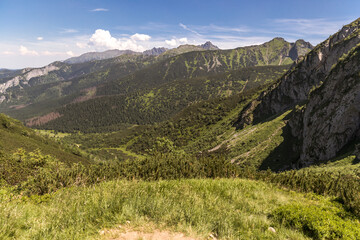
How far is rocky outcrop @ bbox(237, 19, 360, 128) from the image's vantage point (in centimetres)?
8681

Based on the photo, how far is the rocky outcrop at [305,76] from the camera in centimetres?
8681

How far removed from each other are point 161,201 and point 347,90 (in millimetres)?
56481

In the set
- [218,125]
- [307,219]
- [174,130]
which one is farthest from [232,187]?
[174,130]

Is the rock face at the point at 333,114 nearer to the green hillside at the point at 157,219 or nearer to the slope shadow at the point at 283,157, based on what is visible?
the slope shadow at the point at 283,157

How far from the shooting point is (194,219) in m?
6.05

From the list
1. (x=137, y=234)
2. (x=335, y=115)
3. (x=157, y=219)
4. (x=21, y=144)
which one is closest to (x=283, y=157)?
(x=335, y=115)

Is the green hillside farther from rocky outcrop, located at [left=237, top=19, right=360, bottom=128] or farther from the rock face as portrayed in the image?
rocky outcrop, located at [left=237, top=19, right=360, bottom=128]

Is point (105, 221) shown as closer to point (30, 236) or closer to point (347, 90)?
point (30, 236)

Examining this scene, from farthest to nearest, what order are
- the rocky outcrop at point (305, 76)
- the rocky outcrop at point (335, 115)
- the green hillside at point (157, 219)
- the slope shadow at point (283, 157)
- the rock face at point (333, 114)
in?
the rocky outcrop at point (305, 76)
the slope shadow at point (283, 157)
the rock face at point (333, 114)
the rocky outcrop at point (335, 115)
the green hillside at point (157, 219)

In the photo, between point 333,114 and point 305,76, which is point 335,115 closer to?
point 333,114

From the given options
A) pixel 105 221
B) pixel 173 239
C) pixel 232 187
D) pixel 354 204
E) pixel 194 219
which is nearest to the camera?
pixel 173 239

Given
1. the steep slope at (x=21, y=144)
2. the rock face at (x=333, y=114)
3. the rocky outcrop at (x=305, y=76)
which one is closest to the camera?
the rock face at (x=333, y=114)

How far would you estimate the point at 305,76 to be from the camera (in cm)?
10594

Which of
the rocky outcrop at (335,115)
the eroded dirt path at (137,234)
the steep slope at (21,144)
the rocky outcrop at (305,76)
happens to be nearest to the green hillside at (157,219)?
the eroded dirt path at (137,234)
